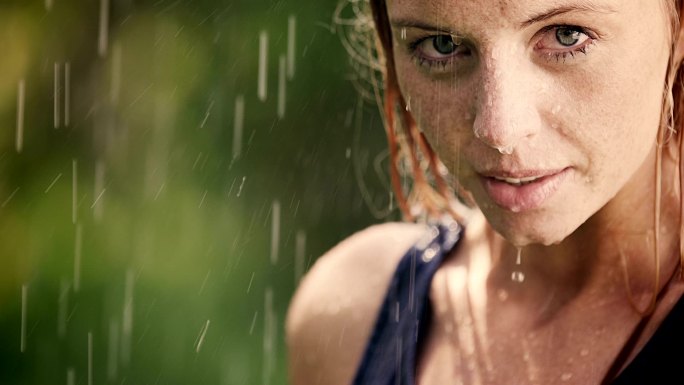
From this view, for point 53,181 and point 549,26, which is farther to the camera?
point 53,181

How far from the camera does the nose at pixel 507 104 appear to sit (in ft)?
5.46

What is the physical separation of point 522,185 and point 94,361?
398 cm

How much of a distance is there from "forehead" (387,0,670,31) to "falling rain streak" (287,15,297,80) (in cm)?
337

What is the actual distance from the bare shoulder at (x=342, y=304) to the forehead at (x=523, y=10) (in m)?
0.78

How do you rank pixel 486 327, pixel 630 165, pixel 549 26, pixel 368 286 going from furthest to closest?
1. pixel 368 286
2. pixel 486 327
3. pixel 630 165
4. pixel 549 26

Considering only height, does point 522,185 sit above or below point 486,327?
above

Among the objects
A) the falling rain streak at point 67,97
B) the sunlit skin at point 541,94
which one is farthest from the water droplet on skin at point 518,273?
the falling rain streak at point 67,97

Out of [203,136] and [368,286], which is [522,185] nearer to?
[368,286]

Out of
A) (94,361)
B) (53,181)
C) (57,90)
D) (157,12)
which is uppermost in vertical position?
(157,12)

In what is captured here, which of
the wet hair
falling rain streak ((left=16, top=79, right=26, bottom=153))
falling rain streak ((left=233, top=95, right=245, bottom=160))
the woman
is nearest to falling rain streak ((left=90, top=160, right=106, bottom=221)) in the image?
falling rain streak ((left=16, top=79, right=26, bottom=153))

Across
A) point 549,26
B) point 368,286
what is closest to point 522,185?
point 549,26

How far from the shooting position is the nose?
1663 mm

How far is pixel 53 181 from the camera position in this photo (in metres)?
5.22

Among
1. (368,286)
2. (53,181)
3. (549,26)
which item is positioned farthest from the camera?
(53,181)
